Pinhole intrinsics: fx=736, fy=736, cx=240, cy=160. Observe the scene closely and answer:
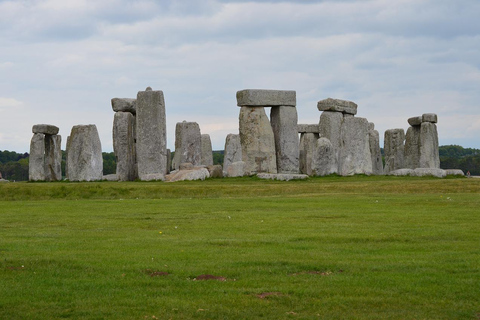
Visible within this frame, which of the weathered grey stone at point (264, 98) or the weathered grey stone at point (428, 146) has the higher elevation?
the weathered grey stone at point (264, 98)

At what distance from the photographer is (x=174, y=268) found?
922 cm

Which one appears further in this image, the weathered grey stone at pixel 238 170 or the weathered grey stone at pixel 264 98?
the weathered grey stone at pixel 238 170

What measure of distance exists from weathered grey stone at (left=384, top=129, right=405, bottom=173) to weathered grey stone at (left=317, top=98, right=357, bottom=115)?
23.2ft

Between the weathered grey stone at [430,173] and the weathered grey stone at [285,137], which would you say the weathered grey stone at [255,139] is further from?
the weathered grey stone at [430,173]

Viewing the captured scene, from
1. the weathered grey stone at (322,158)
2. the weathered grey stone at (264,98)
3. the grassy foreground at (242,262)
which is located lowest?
the grassy foreground at (242,262)

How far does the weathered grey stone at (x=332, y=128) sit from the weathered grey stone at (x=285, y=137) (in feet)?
12.3

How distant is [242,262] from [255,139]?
21777 mm

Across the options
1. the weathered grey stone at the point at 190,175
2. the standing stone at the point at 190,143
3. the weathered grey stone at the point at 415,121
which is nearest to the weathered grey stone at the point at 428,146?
the weathered grey stone at the point at 415,121

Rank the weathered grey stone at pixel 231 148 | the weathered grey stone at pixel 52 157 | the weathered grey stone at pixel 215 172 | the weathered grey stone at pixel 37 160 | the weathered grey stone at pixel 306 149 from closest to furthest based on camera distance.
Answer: the weathered grey stone at pixel 215 172
the weathered grey stone at pixel 37 160
the weathered grey stone at pixel 52 157
the weathered grey stone at pixel 306 149
the weathered grey stone at pixel 231 148

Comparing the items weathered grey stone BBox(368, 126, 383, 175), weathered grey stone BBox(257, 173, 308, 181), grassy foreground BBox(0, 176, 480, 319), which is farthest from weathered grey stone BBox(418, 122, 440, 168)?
grassy foreground BBox(0, 176, 480, 319)

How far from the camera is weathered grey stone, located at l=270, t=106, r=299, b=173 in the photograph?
1261 inches

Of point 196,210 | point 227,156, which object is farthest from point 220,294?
point 227,156

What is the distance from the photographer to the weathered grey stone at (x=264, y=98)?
31031mm

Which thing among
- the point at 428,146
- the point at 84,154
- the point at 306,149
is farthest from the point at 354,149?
the point at 84,154
